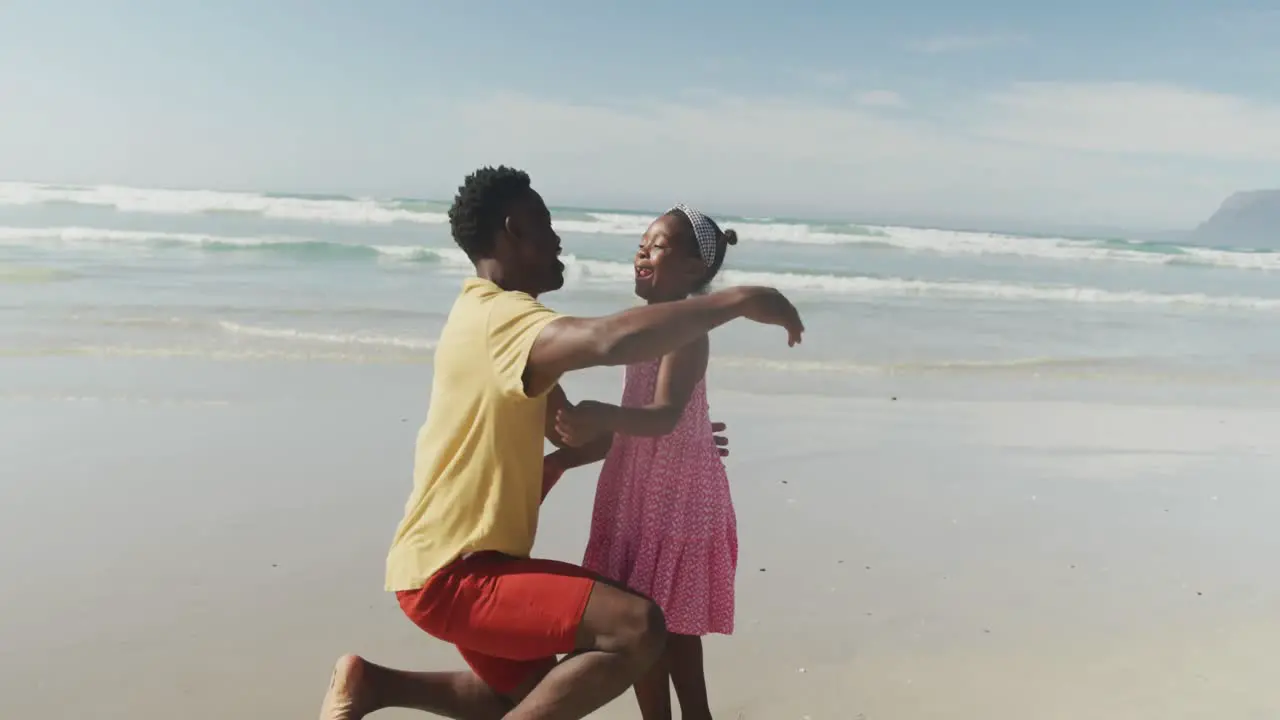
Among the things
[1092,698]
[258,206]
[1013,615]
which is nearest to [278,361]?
[1013,615]

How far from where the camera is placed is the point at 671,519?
9.77ft

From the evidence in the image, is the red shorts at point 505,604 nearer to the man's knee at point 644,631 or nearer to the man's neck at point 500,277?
the man's knee at point 644,631

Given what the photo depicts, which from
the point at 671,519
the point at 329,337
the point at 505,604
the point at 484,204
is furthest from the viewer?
the point at 329,337

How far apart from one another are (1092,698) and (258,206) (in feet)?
105

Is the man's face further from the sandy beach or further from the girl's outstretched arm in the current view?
the sandy beach

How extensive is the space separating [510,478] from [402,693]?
2.40 ft

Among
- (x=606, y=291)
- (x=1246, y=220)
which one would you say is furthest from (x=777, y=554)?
(x=1246, y=220)

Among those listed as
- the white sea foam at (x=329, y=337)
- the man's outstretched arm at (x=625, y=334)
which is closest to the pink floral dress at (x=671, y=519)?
the man's outstretched arm at (x=625, y=334)

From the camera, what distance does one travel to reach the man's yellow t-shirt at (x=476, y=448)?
238 cm

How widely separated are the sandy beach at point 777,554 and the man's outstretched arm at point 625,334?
165 cm

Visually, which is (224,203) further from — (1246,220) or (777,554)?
(1246,220)

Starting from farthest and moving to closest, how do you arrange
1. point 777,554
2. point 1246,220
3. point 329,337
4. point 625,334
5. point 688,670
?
1. point 1246,220
2. point 329,337
3. point 777,554
4. point 688,670
5. point 625,334

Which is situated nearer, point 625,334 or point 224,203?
point 625,334

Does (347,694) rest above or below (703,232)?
below
